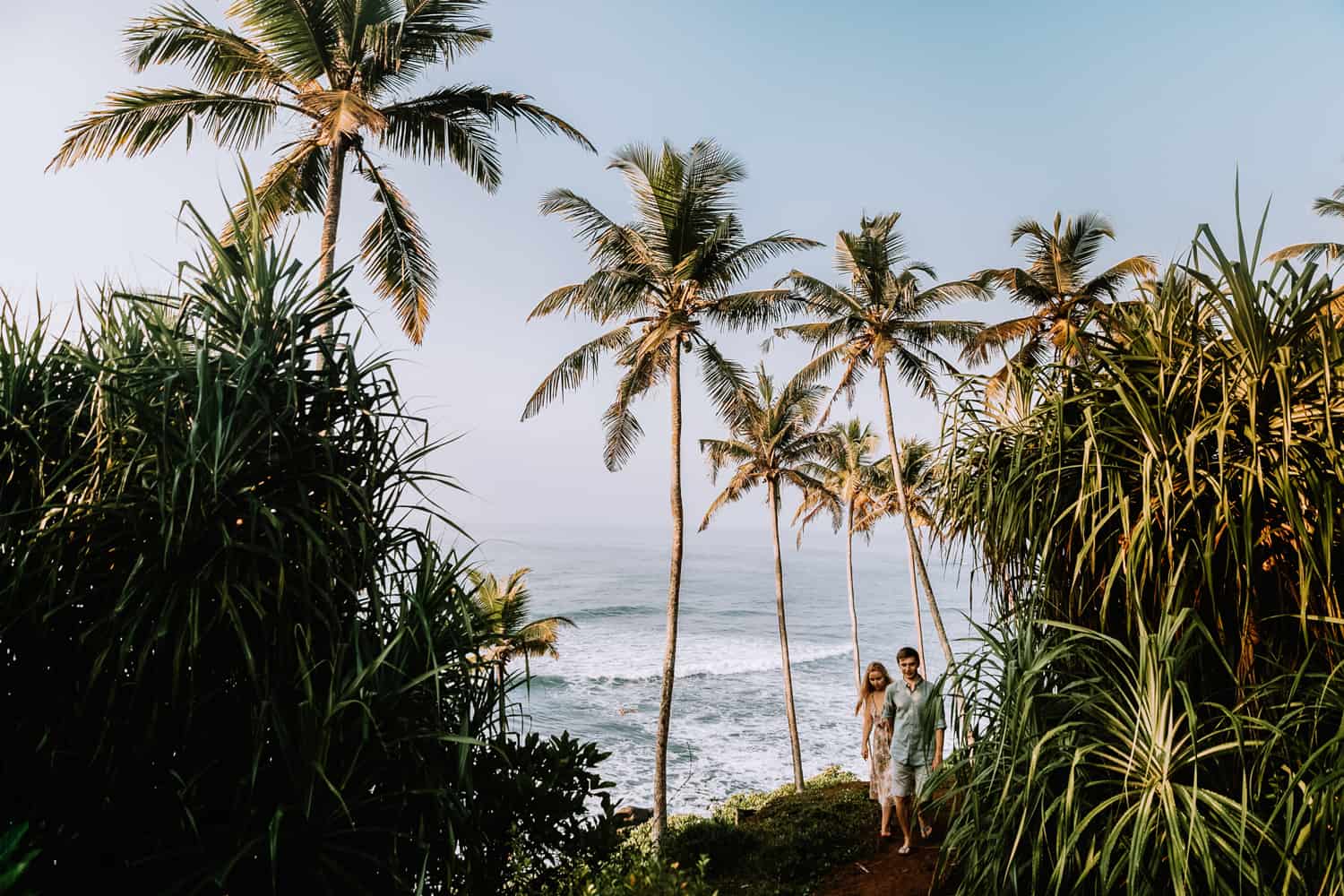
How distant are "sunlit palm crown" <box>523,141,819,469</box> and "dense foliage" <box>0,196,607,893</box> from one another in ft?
32.6

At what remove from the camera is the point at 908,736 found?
238 inches

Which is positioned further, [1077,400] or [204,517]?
[1077,400]

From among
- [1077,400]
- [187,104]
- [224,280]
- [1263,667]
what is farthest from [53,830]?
[187,104]

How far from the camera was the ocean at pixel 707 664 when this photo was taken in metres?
24.1

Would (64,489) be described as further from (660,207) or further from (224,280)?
(660,207)

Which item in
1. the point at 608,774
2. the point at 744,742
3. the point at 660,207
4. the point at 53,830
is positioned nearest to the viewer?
the point at 53,830

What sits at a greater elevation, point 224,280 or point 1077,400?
point 224,280

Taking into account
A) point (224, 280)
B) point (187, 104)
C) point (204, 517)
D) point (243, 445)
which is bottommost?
point (204, 517)

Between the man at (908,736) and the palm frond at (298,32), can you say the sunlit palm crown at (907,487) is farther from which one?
the palm frond at (298,32)

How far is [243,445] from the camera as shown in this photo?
9.47 feet

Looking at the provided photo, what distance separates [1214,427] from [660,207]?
37.3ft

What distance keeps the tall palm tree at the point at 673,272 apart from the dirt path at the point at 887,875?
6.27 metres

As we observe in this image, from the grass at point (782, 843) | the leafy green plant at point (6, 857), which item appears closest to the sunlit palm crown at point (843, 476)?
the grass at point (782, 843)

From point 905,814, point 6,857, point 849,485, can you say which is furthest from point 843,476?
point 6,857
